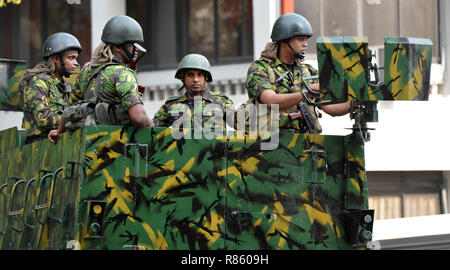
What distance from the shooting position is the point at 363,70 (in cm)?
717

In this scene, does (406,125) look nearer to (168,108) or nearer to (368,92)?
(168,108)

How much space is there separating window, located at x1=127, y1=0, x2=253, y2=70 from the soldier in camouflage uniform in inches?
300

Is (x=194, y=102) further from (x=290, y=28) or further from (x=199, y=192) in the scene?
(x=199, y=192)

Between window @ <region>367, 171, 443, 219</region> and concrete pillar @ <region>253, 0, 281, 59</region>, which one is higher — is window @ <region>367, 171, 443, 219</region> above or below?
below

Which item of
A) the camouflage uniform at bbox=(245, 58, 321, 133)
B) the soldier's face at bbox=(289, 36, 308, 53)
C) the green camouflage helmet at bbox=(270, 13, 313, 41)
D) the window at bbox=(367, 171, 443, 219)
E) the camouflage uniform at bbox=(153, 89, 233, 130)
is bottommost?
the window at bbox=(367, 171, 443, 219)

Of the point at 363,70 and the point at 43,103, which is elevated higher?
the point at 363,70

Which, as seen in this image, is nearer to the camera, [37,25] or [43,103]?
[43,103]

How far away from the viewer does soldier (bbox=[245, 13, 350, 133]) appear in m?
8.33

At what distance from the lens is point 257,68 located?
8422mm

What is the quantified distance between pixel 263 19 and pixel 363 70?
9476 mm

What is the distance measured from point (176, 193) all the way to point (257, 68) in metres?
1.51

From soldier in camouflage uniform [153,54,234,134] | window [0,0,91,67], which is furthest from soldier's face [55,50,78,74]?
window [0,0,91,67]

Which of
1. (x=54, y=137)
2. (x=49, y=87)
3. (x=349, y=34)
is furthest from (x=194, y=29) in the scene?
(x=54, y=137)

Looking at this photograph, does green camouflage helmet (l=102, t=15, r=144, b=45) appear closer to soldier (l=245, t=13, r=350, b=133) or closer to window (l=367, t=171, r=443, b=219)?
soldier (l=245, t=13, r=350, b=133)
